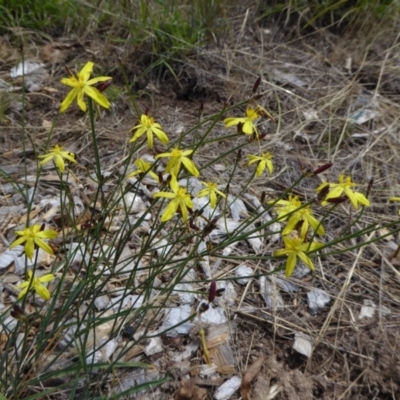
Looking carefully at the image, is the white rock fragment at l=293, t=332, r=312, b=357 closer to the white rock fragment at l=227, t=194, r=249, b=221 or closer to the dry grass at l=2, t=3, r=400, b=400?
the dry grass at l=2, t=3, r=400, b=400

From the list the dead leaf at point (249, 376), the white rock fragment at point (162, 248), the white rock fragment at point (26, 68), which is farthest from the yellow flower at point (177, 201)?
the white rock fragment at point (26, 68)

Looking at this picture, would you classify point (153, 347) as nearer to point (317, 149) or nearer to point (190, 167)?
point (190, 167)

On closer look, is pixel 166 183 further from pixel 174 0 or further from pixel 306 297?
pixel 174 0

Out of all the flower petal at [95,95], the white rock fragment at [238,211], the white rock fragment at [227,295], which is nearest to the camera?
the flower petal at [95,95]

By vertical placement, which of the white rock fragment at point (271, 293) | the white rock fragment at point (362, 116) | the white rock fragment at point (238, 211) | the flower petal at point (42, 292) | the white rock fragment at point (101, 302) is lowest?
the white rock fragment at point (271, 293)

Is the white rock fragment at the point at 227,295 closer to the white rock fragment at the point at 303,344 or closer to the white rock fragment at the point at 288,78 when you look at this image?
the white rock fragment at the point at 303,344

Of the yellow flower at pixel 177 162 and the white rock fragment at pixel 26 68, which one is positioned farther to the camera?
the white rock fragment at pixel 26 68
